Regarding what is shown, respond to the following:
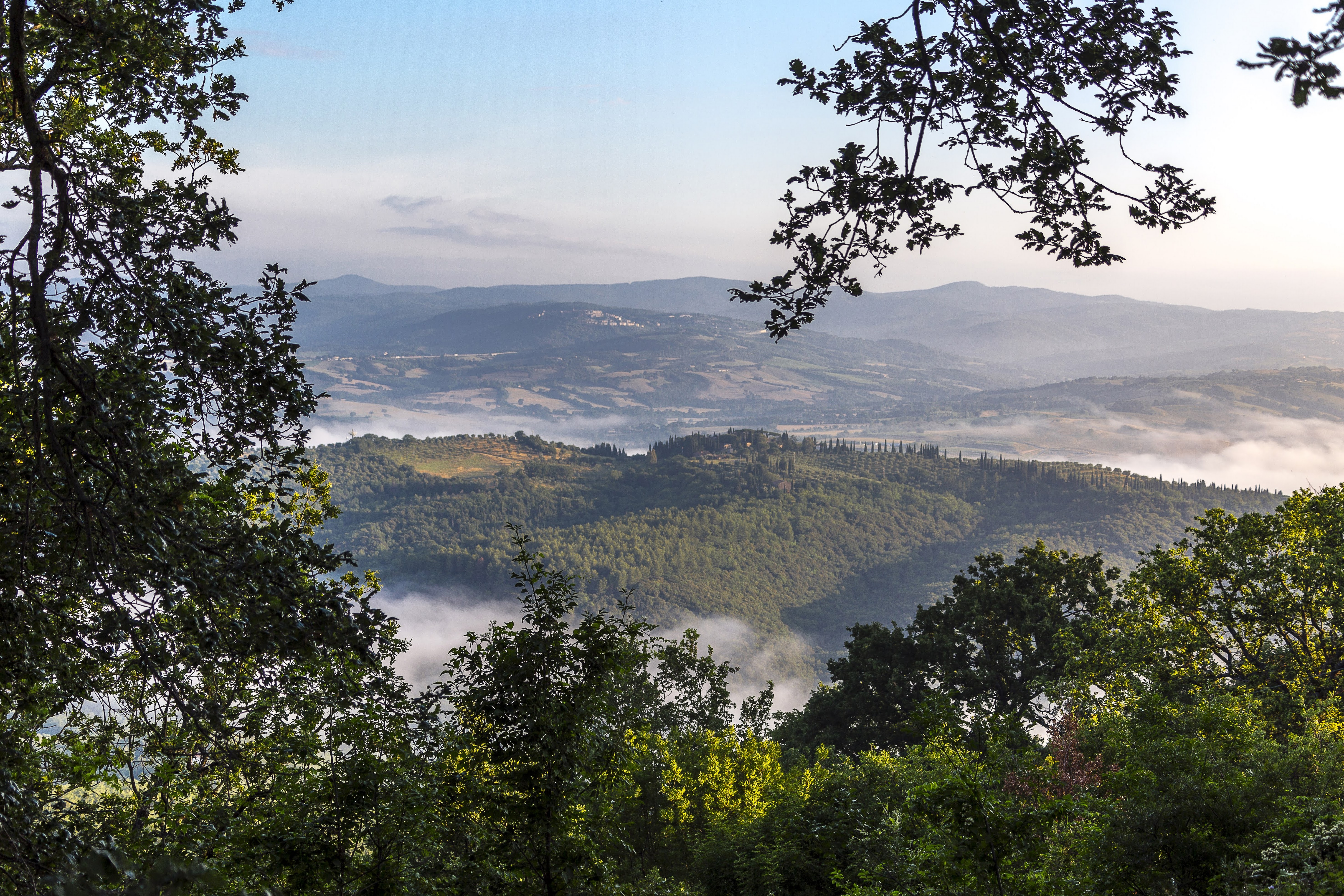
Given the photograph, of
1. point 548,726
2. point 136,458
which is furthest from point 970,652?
point 136,458

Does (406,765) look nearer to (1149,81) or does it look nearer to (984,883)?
(984,883)

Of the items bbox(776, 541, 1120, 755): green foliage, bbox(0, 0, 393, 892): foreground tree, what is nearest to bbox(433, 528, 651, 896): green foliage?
bbox(0, 0, 393, 892): foreground tree

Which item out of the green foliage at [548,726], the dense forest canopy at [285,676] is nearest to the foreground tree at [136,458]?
the dense forest canopy at [285,676]

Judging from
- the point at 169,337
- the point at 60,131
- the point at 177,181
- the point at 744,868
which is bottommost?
the point at 744,868

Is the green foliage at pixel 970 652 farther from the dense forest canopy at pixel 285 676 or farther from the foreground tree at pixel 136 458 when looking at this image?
the foreground tree at pixel 136 458

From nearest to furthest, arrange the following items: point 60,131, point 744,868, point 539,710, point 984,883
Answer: point 60,131 → point 984,883 → point 539,710 → point 744,868

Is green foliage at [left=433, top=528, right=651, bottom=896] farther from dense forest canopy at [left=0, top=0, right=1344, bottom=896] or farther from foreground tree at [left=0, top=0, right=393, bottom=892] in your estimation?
foreground tree at [left=0, top=0, right=393, bottom=892]

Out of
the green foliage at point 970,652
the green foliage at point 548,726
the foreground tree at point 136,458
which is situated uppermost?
the foreground tree at point 136,458

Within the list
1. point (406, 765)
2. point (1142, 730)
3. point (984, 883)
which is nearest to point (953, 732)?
point (1142, 730)

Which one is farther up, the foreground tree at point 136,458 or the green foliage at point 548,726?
the foreground tree at point 136,458
